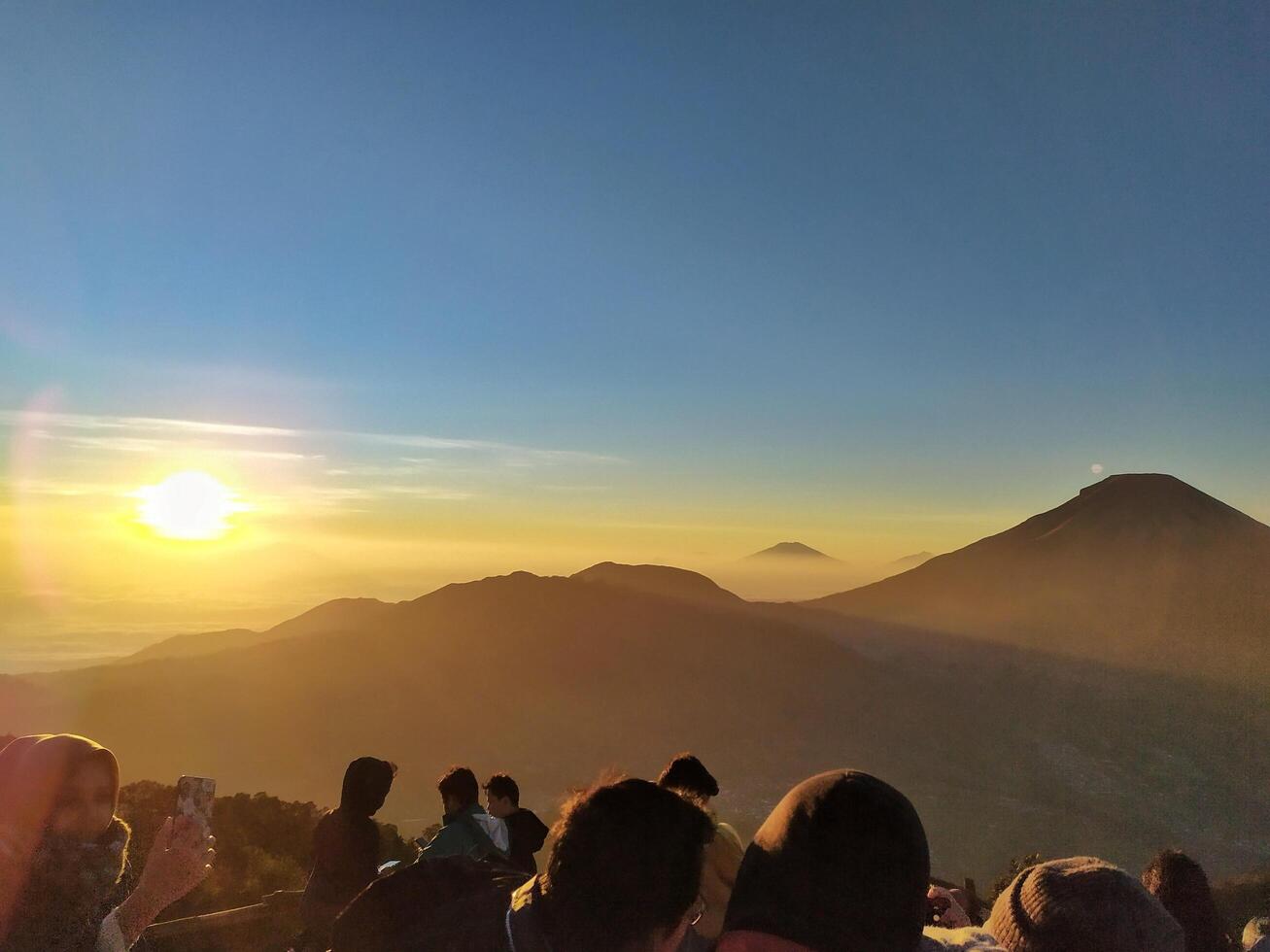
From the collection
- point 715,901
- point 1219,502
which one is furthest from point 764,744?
point 1219,502

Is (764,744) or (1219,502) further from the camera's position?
(1219,502)

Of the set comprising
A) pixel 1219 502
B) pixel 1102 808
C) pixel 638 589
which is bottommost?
pixel 1102 808

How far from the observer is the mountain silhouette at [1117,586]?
349 feet

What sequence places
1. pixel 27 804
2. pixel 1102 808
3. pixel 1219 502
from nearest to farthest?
pixel 27 804 < pixel 1102 808 < pixel 1219 502

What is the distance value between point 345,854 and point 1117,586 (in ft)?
482

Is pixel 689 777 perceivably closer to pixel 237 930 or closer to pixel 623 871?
pixel 623 871

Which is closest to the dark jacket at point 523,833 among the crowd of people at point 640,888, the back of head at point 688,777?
the back of head at point 688,777

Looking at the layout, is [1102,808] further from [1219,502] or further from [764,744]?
[1219,502]

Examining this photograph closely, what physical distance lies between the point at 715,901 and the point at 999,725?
81.5 m

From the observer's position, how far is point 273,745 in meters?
68.8

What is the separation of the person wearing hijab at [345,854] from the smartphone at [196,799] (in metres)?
1.83

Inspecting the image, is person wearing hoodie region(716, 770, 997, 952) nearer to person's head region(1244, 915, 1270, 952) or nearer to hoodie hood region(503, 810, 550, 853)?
person's head region(1244, 915, 1270, 952)

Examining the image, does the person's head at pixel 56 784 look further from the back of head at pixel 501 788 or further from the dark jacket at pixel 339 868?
the back of head at pixel 501 788

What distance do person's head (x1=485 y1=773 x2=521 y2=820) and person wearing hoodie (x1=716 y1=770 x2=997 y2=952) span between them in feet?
14.2
